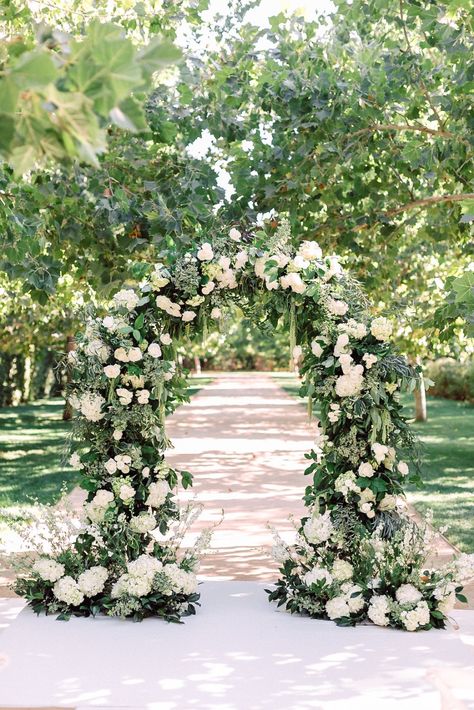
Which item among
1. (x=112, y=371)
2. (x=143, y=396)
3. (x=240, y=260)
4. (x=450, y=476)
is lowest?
(x=450, y=476)

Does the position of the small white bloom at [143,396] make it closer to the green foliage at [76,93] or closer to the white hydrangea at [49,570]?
the white hydrangea at [49,570]

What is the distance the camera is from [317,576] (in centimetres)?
532

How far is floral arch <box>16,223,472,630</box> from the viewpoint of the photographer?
17.4 feet

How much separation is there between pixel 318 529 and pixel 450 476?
7.79m

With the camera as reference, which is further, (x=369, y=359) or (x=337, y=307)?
(x=337, y=307)

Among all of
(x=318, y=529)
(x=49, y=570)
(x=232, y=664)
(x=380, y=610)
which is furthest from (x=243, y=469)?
(x=232, y=664)

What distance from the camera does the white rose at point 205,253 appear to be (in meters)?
5.56

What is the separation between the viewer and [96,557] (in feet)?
18.5

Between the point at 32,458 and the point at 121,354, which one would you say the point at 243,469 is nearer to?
the point at 32,458

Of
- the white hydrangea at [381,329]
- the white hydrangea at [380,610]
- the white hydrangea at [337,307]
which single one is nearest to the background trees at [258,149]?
the white hydrangea at [337,307]

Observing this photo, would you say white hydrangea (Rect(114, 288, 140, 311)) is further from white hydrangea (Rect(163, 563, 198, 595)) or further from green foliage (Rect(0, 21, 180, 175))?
green foliage (Rect(0, 21, 180, 175))

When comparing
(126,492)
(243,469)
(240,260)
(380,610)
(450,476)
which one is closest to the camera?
(380,610)

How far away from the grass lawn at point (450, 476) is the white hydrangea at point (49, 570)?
97.4 inches

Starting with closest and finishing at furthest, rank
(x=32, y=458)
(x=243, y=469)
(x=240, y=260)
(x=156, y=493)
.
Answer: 1. (x=156, y=493)
2. (x=240, y=260)
3. (x=243, y=469)
4. (x=32, y=458)
